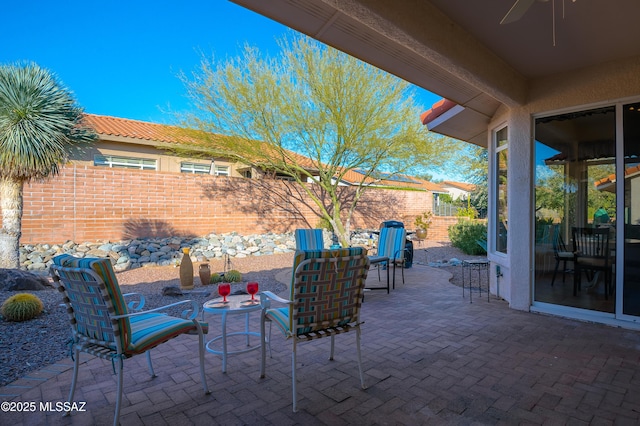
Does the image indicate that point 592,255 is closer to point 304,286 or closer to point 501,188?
point 501,188

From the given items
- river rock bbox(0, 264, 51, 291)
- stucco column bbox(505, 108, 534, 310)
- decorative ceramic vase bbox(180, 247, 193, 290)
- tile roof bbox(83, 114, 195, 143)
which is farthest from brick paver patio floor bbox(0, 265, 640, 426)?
tile roof bbox(83, 114, 195, 143)

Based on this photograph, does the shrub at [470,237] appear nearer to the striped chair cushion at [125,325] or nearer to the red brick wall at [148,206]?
the red brick wall at [148,206]

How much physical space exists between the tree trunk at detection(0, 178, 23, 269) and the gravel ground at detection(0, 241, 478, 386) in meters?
1.73

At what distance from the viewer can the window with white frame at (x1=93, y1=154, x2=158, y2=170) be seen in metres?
13.4

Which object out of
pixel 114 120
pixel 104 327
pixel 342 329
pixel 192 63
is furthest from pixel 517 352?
pixel 114 120

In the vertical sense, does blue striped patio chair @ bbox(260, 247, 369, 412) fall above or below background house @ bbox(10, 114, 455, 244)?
below

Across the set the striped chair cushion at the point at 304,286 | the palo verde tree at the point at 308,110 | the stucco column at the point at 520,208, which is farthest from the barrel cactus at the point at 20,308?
the palo verde tree at the point at 308,110

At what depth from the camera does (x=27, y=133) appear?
6398mm

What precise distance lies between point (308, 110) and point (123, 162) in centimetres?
780

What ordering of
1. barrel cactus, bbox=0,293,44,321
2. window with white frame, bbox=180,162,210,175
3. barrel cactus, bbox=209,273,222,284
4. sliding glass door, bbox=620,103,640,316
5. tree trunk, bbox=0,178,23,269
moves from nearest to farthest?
sliding glass door, bbox=620,103,640,316, barrel cactus, bbox=0,293,44,321, tree trunk, bbox=0,178,23,269, barrel cactus, bbox=209,273,222,284, window with white frame, bbox=180,162,210,175

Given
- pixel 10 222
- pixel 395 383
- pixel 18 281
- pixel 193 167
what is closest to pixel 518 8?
pixel 395 383

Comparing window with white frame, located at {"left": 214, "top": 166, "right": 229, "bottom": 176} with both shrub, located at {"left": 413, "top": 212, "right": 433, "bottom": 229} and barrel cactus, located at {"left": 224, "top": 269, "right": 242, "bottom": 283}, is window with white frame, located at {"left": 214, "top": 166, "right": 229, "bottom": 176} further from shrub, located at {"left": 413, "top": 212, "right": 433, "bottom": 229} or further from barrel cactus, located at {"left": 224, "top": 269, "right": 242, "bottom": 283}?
barrel cactus, located at {"left": 224, "top": 269, "right": 242, "bottom": 283}

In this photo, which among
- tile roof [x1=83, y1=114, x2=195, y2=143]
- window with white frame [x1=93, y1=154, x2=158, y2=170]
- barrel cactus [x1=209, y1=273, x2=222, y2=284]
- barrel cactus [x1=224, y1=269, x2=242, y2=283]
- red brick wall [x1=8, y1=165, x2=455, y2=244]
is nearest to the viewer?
barrel cactus [x1=209, y1=273, x2=222, y2=284]

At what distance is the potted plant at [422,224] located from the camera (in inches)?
592
